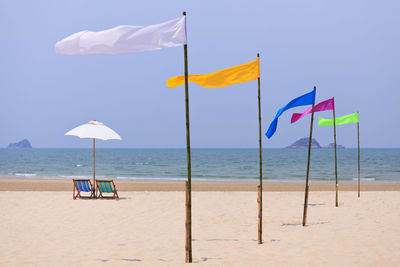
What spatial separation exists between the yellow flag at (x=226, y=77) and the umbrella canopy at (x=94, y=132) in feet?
25.6

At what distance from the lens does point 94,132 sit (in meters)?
13.6

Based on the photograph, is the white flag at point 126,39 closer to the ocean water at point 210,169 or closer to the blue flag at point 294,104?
the blue flag at point 294,104

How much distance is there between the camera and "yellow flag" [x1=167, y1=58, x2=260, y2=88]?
5.95 meters

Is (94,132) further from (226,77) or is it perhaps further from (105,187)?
(226,77)

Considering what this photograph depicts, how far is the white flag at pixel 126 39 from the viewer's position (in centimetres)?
543
